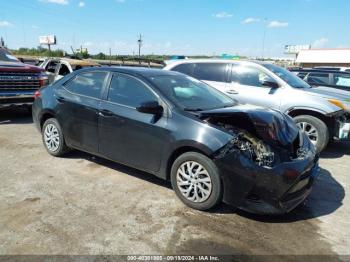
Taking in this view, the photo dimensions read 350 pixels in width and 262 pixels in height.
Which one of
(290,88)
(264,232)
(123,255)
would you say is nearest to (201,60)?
(290,88)

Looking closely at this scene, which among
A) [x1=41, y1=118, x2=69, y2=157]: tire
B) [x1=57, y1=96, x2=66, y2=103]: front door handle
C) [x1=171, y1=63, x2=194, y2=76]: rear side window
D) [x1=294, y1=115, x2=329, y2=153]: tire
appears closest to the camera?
[x1=57, y1=96, x2=66, y2=103]: front door handle

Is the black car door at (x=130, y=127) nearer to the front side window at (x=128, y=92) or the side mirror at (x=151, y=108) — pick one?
the front side window at (x=128, y=92)

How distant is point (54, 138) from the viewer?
562 cm

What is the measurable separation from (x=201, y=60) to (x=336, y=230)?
5229 millimetres

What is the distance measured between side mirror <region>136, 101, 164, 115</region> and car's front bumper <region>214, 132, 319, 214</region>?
1025 millimetres

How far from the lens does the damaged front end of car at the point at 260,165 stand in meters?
3.49

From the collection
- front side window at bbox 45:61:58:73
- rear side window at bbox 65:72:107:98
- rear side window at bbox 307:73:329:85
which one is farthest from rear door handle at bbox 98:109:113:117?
front side window at bbox 45:61:58:73

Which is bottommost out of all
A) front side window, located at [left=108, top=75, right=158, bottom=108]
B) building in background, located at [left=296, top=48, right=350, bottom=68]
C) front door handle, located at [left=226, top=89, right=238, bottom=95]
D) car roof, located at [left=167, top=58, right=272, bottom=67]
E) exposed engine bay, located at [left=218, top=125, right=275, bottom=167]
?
exposed engine bay, located at [left=218, top=125, right=275, bottom=167]

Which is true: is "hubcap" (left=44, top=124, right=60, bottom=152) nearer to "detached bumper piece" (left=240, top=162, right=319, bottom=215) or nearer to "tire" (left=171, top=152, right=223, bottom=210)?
"tire" (left=171, top=152, right=223, bottom=210)

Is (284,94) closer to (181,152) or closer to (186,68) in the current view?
(186,68)

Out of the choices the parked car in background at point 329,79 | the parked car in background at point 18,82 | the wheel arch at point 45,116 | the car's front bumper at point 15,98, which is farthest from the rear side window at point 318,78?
the car's front bumper at point 15,98

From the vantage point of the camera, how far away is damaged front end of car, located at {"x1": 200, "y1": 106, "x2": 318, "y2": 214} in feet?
11.5

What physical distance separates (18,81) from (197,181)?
6.78 m

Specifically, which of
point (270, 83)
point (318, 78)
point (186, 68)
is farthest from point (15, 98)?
point (318, 78)
